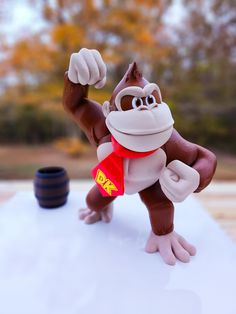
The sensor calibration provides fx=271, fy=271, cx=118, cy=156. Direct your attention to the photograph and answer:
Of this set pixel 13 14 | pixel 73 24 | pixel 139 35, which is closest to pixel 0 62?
pixel 13 14

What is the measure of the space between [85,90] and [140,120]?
206 mm

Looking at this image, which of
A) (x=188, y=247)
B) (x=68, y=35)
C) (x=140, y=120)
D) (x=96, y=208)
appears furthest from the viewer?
(x=68, y=35)

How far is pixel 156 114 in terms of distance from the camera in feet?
1.83

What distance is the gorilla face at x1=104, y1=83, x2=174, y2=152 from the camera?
1.80ft

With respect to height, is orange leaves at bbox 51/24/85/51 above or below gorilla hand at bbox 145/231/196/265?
above

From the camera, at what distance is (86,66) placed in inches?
22.3

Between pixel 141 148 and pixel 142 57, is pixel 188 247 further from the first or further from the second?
pixel 142 57

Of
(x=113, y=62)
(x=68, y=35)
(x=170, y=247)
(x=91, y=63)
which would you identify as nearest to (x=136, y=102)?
(x=91, y=63)

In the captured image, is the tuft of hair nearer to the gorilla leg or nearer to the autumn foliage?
the gorilla leg

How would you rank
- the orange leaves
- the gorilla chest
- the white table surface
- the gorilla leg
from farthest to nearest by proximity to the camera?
1. the orange leaves
2. the gorilla leg
3. the gorilla chest
4. the white table surface

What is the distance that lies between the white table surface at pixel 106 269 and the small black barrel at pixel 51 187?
0.16 feet

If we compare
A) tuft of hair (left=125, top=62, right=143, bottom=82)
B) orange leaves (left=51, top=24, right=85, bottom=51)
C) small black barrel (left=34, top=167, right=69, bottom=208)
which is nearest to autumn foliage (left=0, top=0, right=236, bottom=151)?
orange leaves (left=51, top=24, right=85, bottom=51)

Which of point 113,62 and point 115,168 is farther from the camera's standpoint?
point 113,62

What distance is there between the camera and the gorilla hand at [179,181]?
55 cm
